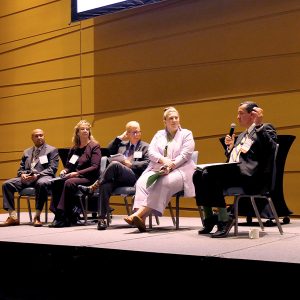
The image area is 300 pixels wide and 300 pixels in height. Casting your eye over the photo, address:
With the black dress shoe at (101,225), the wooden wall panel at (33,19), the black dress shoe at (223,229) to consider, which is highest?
the wooden wall panel at (33,19)

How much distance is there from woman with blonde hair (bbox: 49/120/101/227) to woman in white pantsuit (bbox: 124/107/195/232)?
65 centimetres

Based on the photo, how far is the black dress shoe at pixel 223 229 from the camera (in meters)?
3.46

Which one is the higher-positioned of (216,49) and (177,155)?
(216,49)

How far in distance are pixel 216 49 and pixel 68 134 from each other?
2429 millimetres

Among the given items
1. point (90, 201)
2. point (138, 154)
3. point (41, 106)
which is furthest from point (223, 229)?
point (41, 106)

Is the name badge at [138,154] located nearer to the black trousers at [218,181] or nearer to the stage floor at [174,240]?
the stage floor at [174,240]

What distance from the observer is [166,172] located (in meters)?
4.02

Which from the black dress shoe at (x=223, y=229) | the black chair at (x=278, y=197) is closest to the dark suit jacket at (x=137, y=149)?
the black chair at (x=278, y=197)

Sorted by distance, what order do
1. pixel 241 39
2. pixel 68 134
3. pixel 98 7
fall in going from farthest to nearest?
1. pixel 68 134
2. pixel 98 7
3. pixel 241 39

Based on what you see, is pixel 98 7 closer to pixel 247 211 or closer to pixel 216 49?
pixel 216 49

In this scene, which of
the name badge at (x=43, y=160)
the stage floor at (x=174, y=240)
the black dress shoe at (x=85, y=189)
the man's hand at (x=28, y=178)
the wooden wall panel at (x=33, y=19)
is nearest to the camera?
the stage floor at (x=174, y=240)

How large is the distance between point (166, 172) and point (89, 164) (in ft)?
3.47

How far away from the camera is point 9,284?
3.58 metres

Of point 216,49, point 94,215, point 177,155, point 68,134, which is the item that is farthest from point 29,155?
point 216,49
